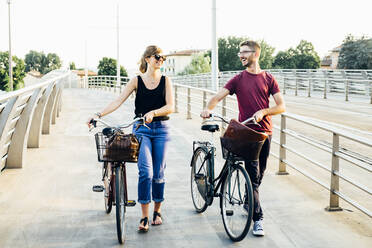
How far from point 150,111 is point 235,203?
3.74 ft

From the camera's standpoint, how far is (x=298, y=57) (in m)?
123

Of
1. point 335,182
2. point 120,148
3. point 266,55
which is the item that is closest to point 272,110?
point 120,148

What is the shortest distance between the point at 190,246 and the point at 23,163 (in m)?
4.24

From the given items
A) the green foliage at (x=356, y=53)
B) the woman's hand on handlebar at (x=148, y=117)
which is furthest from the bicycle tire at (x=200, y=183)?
the green foliage at (x=356, y=53)

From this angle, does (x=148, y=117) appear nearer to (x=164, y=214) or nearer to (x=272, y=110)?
(x=272, y=110)

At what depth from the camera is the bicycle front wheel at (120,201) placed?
4707mm

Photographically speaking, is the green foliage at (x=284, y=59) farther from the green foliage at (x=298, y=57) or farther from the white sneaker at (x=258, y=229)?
the white sneaker at (x=258, y=229)

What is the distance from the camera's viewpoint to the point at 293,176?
7789 mm

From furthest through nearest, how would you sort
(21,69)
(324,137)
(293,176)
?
1. (21,69)
2. (324,137)
3. (293,176)

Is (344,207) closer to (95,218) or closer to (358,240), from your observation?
(358,240)

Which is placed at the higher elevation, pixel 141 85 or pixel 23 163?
pixel 141 85

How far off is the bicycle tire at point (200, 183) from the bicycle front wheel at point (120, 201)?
89cm

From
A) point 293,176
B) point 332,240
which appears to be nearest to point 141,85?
point 332,240

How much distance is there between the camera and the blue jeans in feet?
16.9
